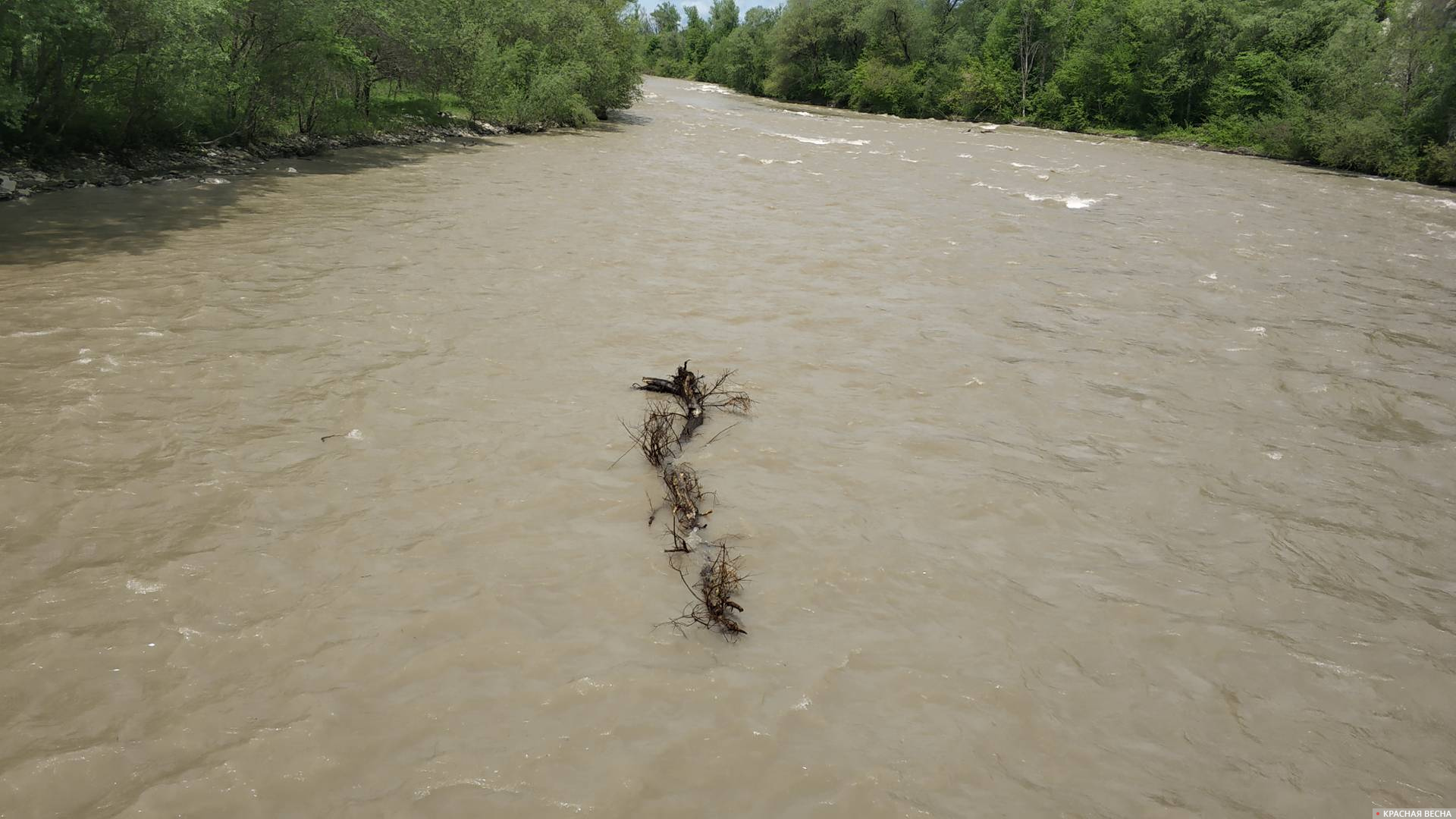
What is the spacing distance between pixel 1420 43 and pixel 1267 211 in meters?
17.3

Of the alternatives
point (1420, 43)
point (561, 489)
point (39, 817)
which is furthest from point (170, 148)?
point (1420, 43)

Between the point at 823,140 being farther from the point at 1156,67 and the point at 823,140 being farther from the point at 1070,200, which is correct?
the point at 1156,67

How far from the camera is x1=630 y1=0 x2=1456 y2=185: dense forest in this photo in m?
28.8

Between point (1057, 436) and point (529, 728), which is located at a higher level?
point (1057, 436)

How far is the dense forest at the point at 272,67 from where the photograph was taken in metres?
14.0

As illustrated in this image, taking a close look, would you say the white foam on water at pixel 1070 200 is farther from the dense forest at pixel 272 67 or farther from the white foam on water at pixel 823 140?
the dense forest at pixel 272 67

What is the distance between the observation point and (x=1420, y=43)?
1144 inches

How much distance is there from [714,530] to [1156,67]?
50.3 m

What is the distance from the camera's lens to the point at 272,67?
1905cm

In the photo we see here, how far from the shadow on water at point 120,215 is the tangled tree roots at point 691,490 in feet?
29.4

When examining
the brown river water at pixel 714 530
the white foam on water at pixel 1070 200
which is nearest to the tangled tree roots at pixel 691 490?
the brown river water at pixel 714 530

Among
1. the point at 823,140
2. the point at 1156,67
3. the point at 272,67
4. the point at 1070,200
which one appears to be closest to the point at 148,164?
the point at 272,67

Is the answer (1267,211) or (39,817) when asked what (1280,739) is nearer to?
(39,817)

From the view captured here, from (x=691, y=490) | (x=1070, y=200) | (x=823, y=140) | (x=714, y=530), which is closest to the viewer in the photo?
(x=714, y=530)
